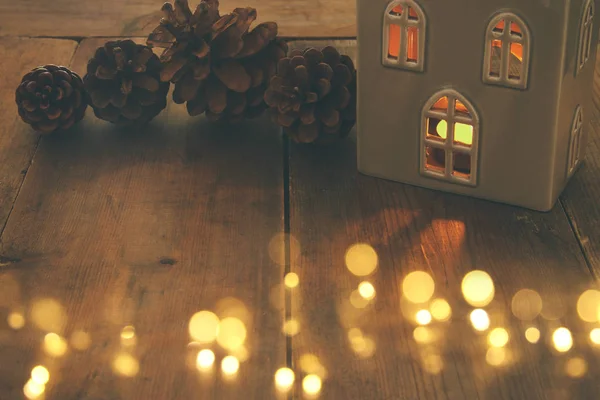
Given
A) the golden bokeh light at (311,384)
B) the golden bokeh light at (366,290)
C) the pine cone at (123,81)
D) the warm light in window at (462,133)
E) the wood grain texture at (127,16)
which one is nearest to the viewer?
the golden bokeh light at (311,384)

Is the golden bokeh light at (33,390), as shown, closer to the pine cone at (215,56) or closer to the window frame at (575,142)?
the pine cone at (215,56)

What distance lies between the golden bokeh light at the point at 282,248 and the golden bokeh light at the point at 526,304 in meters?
0.21

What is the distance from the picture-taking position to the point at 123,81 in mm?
1115

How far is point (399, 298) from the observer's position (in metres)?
0.87

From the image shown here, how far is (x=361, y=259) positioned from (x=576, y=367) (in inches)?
9.2

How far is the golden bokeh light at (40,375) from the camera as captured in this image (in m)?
0.79

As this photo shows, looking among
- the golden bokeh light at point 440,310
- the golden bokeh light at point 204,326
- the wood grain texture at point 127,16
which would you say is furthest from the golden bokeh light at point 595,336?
the wood grain texture at point 127,16

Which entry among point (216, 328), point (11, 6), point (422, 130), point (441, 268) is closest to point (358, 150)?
point (422, 130)

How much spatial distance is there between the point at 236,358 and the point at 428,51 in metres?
0.36

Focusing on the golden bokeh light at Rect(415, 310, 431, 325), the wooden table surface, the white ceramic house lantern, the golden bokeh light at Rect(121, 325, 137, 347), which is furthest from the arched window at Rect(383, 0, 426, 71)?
the golden bokeh light at Rect(121, 325, 137, 347)

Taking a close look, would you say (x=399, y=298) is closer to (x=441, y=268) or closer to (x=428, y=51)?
(x=441, y=268)

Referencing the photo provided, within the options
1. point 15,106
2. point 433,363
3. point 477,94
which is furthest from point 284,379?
point 15,106

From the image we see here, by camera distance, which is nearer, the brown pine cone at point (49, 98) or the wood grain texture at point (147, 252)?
the wood grain texture at point (147, 252)

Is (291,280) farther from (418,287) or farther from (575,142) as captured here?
(575,142)
